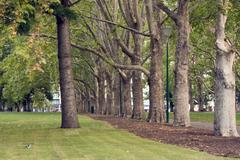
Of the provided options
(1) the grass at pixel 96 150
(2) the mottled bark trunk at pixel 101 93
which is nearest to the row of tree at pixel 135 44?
(2) the mottled bark trunk at pixel 101 93

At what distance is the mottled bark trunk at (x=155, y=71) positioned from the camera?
27859 mm

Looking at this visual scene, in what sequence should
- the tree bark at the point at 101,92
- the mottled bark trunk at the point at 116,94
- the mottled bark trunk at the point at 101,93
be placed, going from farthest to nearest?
1. the mottled bark trunk at the point at 101,93
2. the tree bark at the point at 101,92
3. the mottled bark trunk at the point at 116,94

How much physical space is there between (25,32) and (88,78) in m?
44.5

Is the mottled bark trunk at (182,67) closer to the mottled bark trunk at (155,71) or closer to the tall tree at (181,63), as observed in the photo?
the tall tree at (181,63)

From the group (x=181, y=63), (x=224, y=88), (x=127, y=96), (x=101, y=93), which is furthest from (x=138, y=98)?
(x=101, y=93)

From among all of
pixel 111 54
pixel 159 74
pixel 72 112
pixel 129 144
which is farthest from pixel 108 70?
pixel 129 144

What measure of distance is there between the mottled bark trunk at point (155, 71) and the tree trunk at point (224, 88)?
9592 mm

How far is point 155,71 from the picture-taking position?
2872cm

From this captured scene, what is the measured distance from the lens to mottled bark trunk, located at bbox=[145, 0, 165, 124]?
27859mm

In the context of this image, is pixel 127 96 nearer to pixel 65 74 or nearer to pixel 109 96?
pixel 109 96

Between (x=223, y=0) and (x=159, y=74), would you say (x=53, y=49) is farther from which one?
(x=223, y=0)

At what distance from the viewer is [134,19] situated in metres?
32.1

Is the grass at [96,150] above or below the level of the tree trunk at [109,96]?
below

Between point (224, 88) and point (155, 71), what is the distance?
10754 millimetres
